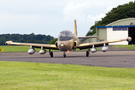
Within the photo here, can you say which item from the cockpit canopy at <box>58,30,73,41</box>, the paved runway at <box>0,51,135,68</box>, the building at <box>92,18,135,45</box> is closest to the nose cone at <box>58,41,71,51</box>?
the cockpit canopy at <box>58,30,73,41</box>

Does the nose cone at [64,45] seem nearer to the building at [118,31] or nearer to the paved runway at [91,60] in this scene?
the paved runway at [91,60]

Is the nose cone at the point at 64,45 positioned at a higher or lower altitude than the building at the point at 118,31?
lower

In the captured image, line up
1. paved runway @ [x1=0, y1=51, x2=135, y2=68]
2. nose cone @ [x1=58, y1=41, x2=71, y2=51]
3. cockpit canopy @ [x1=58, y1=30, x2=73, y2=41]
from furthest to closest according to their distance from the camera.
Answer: cockpit canopy @ [x1=58, y1=30, x2=73, y2=41], nose cone @ [x1=58, y1=41, x2=71, y2=51], paved runway @ [x1=0, y1=51, x2=135, y2=68]

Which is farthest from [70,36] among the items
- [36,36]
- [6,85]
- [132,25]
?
[36,36]

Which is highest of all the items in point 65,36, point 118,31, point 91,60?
point 118,31

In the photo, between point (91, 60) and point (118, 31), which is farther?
point (118, 31)

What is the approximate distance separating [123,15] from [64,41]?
325 ft

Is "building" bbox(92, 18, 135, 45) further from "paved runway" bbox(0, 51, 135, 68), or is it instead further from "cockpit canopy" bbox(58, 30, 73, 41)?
"paved runway" bbox(0, 51, 135, 68)

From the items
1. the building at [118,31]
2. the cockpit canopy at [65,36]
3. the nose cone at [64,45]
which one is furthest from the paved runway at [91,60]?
the building at [118,31]

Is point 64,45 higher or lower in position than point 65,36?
lower

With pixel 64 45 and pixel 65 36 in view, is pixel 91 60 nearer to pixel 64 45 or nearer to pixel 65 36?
pixel 64 45

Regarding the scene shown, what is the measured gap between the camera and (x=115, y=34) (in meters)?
94.4

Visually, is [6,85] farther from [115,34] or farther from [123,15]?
[123,15]

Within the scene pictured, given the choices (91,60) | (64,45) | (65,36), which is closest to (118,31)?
(65,36)
